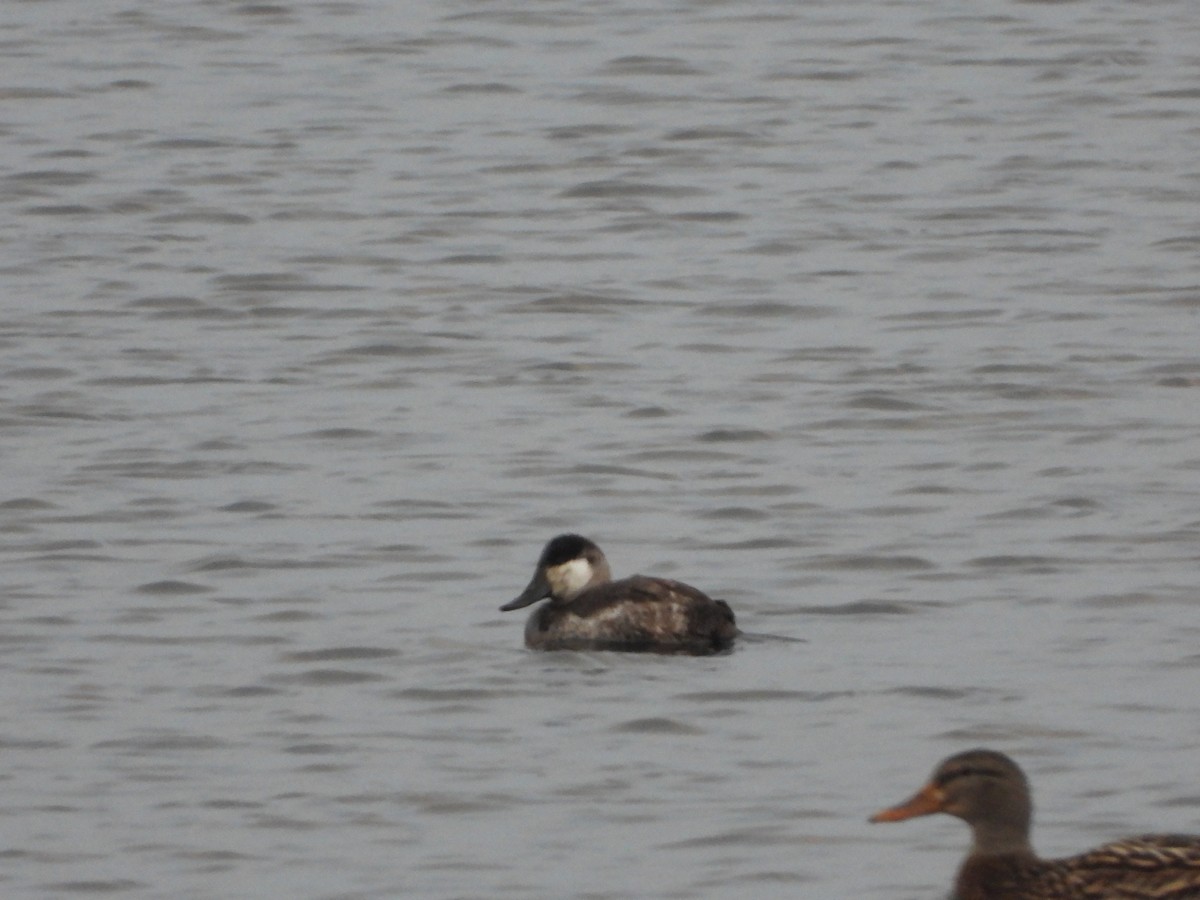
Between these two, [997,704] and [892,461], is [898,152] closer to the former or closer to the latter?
[892,461]

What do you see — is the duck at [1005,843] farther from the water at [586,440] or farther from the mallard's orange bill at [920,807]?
the water at [586,440]

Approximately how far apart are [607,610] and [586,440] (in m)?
3.18

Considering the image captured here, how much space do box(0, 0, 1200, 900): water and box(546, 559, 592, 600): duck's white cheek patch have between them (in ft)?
0.81

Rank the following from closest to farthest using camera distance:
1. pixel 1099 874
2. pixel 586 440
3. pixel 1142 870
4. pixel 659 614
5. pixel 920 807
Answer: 1. pixel 1142 870
2. pixel 1099 874
3. pixel 920 807
4. pixel 659 614
5. pixel 586 440

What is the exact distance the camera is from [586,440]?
45.8 feet

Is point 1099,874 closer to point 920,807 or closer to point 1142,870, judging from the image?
point 1142,870

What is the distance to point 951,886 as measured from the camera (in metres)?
7.83

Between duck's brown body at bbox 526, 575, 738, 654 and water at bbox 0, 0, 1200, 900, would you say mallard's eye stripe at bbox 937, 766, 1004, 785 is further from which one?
duck's brown body at bbox 526, 575, 738, 654

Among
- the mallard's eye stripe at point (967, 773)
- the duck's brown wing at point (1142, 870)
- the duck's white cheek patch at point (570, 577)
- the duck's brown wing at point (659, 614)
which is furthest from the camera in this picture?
the duck's white cheek patch at point (570, 577)

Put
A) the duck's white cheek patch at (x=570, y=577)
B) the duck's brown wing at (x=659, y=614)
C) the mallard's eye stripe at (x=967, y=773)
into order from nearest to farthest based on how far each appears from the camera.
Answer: the mallard's eye stripe at (x=967, y=773) → the duck's brown wing at (x=659, y=614) → the duck's white cheek patch at (x=570, y=577)

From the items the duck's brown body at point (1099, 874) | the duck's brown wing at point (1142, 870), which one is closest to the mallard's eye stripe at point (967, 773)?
the duck's brown body at point (1099, 874)

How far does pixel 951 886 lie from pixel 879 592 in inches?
134

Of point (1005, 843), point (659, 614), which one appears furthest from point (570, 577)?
point (1005, 843)

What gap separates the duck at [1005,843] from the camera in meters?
7.17
